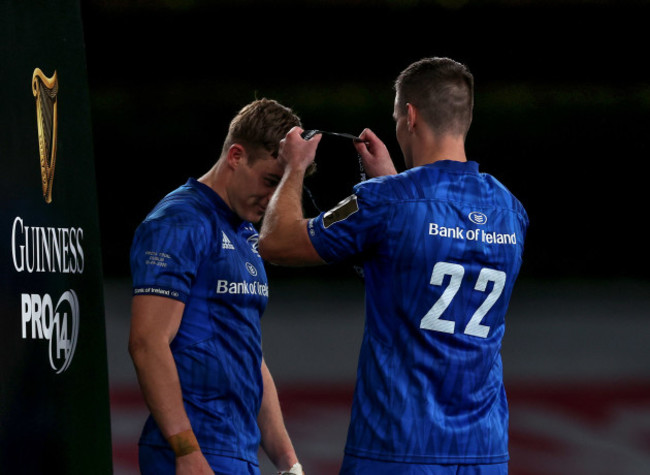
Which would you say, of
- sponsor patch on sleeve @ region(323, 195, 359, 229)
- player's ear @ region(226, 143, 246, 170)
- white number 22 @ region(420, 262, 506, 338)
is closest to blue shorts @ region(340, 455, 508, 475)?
white number 22 @ region(420, 262, 506, 338)

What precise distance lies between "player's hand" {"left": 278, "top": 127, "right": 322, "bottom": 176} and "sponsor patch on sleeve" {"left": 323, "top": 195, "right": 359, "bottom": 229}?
0.19 meters

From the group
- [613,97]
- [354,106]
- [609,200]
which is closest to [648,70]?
[613,97]

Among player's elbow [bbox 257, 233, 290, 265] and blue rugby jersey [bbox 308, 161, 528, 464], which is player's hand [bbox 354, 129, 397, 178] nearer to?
blue rugby jersey [bbox 308, 161, 528, 464]

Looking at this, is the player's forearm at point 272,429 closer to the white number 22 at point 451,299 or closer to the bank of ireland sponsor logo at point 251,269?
the bank of ireland sponsor logo at point 251,269

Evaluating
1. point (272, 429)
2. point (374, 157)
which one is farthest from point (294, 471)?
point (374, 157)

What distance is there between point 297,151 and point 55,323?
2.30 feet

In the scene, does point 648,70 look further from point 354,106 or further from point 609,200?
point 354,106

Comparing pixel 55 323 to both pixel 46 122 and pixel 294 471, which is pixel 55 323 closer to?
pixel 46 122

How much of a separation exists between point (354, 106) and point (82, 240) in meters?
6.56

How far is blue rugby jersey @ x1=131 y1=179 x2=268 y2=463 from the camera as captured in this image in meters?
2.40

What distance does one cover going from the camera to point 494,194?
92.5 inches

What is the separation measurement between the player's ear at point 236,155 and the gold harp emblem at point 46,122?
18.2 inches

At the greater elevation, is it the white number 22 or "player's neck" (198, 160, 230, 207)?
"player's neck" (198, 160, 230, 207)

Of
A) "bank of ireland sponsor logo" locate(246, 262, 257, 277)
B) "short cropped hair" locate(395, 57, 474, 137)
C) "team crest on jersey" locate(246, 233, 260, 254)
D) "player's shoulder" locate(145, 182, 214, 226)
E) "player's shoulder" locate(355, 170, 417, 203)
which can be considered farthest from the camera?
"team crest on jersey" locate(246, 233, 260, 254)
